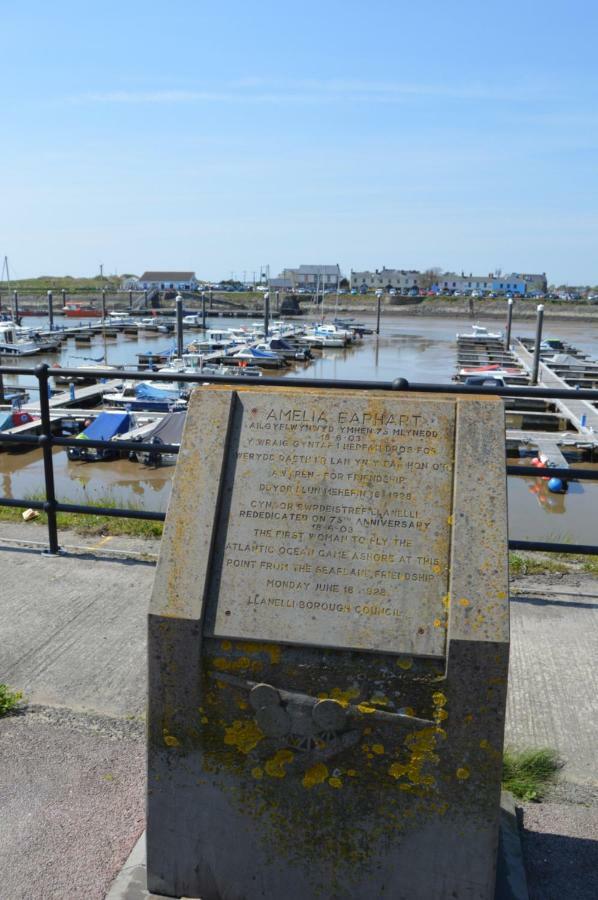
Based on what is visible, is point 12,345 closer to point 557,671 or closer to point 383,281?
point 557,671

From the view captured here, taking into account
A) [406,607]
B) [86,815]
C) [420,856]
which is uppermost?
[406,607]

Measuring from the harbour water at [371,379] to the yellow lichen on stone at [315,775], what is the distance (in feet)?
17.8

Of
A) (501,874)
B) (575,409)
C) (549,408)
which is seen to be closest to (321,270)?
(549,408)

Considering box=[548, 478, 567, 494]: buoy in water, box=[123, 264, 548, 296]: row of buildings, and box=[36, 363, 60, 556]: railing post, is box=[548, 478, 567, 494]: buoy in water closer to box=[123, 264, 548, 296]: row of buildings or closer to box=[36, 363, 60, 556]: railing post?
box=[36, 363, 60, 556]: railing post

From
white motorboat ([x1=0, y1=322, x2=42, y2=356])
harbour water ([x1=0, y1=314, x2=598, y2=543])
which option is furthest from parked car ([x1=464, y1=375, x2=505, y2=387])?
white motorboat ([x1=0, y1=322, x2=42, y2=356])

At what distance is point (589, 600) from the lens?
185 inches

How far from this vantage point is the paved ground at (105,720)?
2.75m

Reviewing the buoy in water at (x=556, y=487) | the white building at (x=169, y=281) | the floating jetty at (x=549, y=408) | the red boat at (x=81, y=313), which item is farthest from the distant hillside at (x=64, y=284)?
the buoy in water at (x=556, y=487)

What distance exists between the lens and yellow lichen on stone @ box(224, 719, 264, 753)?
8.38 ft

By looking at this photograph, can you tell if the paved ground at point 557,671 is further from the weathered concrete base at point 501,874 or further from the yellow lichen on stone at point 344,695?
the yellow lichen on stone at point 344,695

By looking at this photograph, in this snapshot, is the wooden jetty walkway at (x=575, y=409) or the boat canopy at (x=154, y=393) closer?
the wooden jetty walkway at (x=575, y=409)

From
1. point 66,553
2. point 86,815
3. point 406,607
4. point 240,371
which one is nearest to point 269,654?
point 406,607

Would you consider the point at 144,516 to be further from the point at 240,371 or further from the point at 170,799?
the point at 240,371

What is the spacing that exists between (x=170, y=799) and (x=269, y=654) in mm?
595
